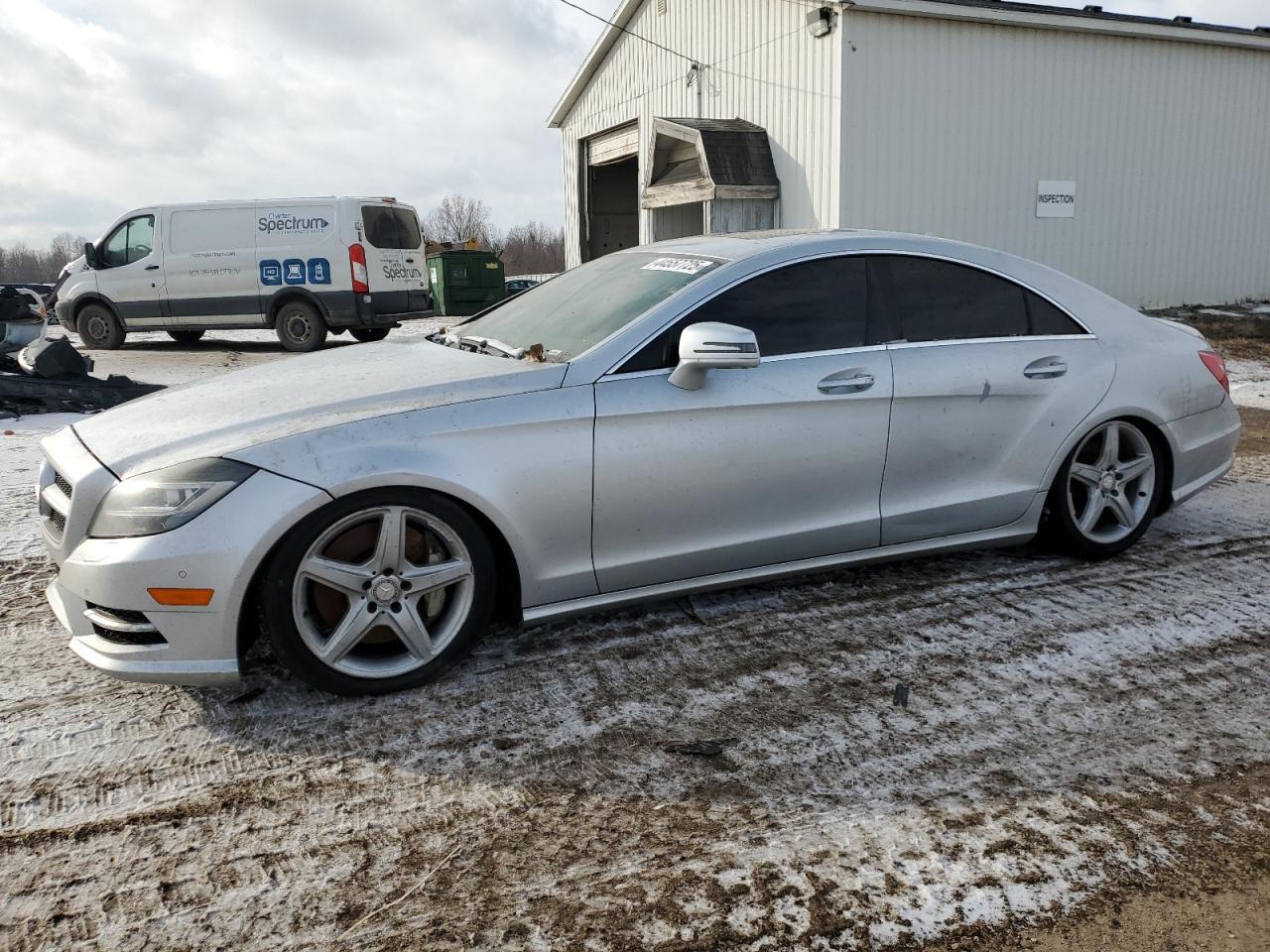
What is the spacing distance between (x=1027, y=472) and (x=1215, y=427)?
1.24 meters

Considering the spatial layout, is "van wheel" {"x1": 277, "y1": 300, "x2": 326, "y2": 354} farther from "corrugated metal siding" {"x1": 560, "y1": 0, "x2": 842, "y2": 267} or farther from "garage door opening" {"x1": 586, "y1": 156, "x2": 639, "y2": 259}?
"garage door opening" {"x1": 586, "y1": 156, "x2": 639, "y2": 259}

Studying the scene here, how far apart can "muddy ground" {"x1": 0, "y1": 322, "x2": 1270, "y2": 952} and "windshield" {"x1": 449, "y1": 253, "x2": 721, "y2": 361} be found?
1126mm

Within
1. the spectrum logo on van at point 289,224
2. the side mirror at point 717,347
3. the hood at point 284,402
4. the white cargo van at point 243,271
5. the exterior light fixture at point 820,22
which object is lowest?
the hood at point 284,402

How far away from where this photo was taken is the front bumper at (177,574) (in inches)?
113

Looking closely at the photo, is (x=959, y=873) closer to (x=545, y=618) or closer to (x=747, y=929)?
(x=747, y=929)

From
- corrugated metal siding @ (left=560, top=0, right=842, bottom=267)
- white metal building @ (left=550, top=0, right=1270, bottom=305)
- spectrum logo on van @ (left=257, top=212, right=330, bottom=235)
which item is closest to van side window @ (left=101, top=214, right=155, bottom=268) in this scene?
spectrum logo on van @ (left=257, top=212, right=330, bottom=235)

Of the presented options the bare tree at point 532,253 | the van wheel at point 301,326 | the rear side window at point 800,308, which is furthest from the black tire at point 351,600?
the bare tree at point 532,253

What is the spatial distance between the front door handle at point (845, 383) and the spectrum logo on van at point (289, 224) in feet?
39.7

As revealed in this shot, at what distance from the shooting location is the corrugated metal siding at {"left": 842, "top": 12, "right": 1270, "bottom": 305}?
14.6m

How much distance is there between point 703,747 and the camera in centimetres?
291

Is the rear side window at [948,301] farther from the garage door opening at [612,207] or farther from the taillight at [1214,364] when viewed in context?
the garage door opening at [612,207]

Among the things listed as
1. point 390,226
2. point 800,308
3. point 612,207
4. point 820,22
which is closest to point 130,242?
point 390,226

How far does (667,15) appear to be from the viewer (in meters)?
18.8

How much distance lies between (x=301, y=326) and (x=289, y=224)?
1.46 m
